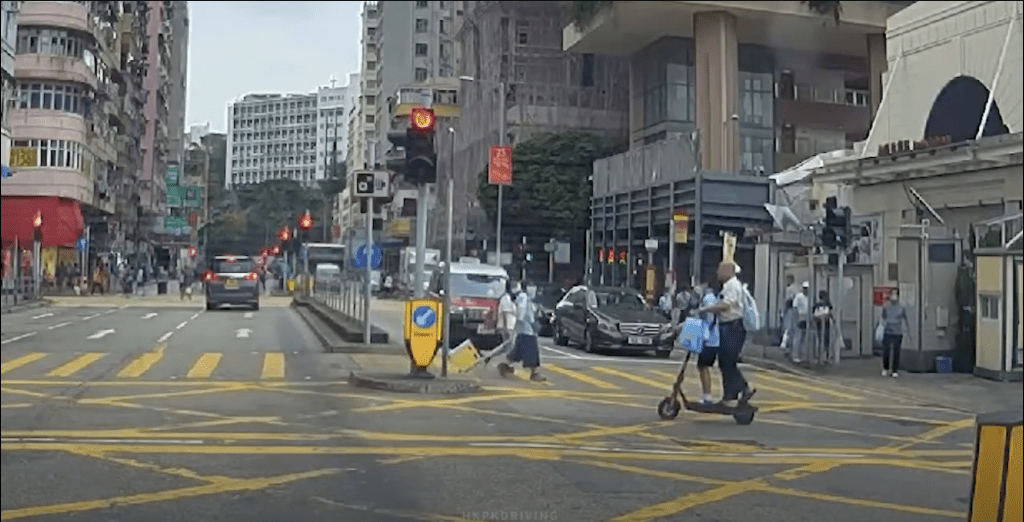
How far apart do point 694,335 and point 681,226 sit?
108 centimetres

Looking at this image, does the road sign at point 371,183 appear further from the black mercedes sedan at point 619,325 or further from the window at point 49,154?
the window at point 49,154

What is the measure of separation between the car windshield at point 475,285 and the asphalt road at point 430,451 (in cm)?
556

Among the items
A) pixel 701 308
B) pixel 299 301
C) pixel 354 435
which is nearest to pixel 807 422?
pixel 701 308

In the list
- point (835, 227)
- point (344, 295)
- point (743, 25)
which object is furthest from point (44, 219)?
point (344, 295)

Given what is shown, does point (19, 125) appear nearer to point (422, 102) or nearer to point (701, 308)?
point (701, 308)

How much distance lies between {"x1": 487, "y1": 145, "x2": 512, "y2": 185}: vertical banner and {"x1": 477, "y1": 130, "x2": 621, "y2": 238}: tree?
98 millimetres

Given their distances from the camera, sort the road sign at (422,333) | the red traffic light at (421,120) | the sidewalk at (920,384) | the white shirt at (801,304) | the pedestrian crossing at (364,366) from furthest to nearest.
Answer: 1. the white shirt at (801,304)
2. the sidewalk at (920,384)
3. the pedestrian crossing at (364,366)
4. the road sign at (422,333)
5. the red traffic light at (421,120)

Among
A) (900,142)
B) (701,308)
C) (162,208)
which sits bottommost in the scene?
(701,308)

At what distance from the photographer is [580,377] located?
15992mm

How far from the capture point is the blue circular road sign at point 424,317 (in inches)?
530

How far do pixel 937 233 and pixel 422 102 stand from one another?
897 centimetres

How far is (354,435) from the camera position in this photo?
9352mm

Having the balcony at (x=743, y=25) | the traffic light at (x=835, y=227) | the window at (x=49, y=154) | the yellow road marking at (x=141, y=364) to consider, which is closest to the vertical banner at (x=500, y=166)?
the balcony at (x=743, y=25)

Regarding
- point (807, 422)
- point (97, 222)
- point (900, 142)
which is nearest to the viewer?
point (97, 222)
